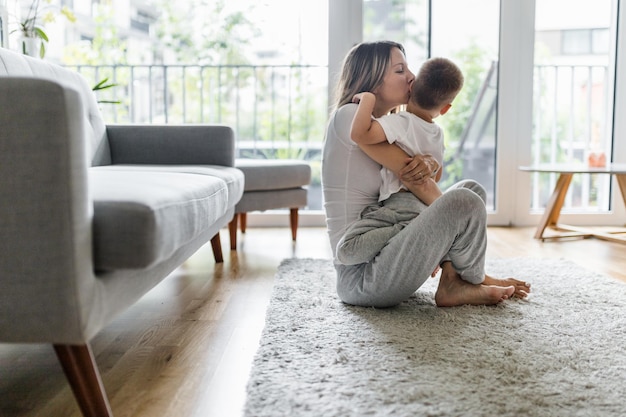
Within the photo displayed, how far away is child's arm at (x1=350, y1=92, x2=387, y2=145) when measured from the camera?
174 centimetres

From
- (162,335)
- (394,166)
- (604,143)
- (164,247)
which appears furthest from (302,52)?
(164,247)

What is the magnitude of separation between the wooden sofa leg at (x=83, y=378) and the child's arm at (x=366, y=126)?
962 mm

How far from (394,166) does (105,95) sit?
2977mm

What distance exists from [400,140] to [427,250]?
327mm

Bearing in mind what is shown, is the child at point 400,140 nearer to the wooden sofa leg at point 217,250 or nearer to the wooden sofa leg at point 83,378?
the wooden sofa leg at point 83,378

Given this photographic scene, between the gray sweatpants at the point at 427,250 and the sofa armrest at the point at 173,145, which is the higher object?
the sofa armrest at the point at 173,145

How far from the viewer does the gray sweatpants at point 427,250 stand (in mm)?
1682

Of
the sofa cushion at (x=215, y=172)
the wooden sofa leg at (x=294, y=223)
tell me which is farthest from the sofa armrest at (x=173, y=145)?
the wooden sofa leg at (x=294, y=223)

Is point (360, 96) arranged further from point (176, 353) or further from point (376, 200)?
point (176, 353)

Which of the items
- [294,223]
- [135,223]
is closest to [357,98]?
[135,223]

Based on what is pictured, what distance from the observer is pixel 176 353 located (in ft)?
4.99

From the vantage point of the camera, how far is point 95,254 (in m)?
1.09

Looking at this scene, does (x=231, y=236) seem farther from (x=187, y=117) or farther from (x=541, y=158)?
(x=541, y=158)

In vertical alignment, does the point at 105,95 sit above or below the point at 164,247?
above
